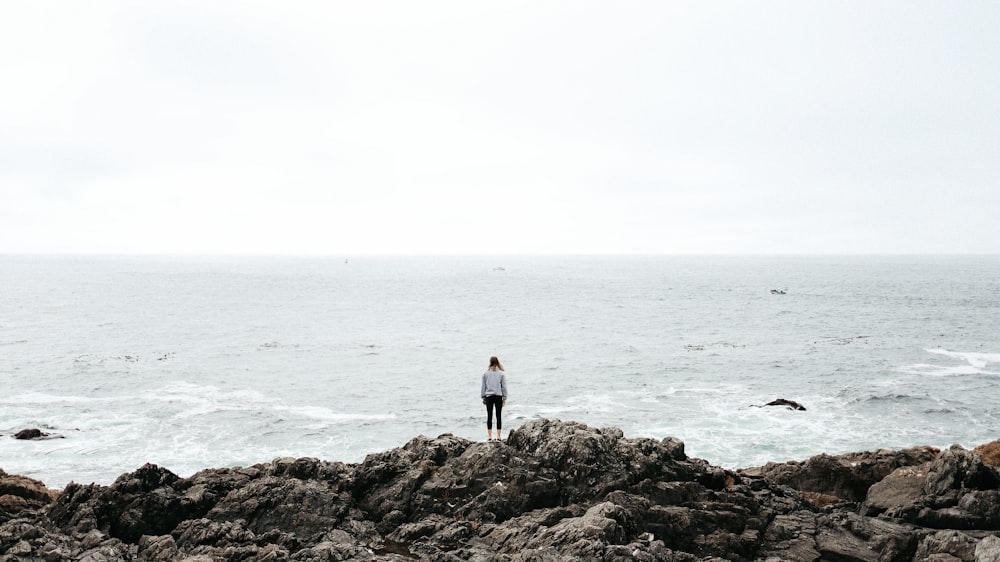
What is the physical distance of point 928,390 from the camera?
40.8 m

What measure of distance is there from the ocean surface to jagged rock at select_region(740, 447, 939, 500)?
482 inches

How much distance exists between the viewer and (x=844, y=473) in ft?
45.9

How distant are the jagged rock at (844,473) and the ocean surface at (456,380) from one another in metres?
12.2

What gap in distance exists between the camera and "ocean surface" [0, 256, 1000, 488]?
30047 mm

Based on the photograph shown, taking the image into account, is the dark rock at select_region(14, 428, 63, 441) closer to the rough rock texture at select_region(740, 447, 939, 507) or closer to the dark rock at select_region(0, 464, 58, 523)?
the dark rock at select_region(0, 464, 58, 523)

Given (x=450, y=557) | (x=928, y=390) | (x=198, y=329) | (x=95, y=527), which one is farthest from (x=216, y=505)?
(x=198, y=329)

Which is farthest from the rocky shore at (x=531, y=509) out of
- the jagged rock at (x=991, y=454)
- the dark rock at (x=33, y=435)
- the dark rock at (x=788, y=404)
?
the dark rock at (x=788, y=404)

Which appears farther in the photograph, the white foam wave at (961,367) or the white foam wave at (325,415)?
the white foam wave at (961,367)

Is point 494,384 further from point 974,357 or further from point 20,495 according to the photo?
point 974,357

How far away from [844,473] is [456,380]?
33.9 m

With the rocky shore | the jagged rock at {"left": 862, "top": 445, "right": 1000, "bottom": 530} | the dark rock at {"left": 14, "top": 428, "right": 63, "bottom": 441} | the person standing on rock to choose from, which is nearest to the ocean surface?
the dark rock at {"left": 14, "top": 428, "right": 63, "bottom": 441}

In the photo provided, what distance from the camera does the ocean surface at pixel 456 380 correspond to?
Answer: 3005cm

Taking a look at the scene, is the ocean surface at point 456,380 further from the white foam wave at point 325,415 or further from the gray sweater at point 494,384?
the gray sweater at point 494,384

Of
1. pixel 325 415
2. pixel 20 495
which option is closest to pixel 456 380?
pixel 325 415
